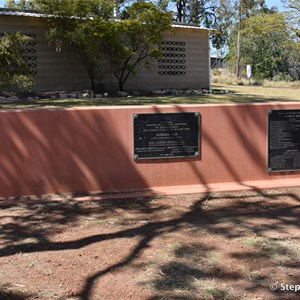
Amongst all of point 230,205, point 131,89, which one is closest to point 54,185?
point 230,205

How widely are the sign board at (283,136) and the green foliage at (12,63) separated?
10905 mm

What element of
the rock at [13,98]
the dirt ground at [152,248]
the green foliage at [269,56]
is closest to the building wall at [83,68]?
the rock at [13,98]

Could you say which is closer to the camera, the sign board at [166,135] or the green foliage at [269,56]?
the sign board at [166,135]

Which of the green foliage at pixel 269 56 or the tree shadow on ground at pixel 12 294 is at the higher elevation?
the green foliage at pixel 269 56

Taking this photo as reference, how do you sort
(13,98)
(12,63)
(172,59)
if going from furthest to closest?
(172,59) → (13,98) → (12,63)

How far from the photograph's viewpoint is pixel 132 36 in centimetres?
1936

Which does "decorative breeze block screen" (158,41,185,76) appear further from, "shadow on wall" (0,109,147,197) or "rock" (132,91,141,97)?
"shadow on wall" (0,109,147,197)

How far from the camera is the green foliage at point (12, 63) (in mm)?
14938

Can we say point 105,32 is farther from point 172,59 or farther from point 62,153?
point 62,153

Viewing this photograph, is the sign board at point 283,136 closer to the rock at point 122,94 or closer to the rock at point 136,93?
the rock at point 122,94

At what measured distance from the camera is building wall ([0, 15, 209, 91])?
18.6 metres

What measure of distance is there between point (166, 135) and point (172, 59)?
54.2 ft

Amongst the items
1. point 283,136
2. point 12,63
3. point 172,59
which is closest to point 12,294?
point 283,136

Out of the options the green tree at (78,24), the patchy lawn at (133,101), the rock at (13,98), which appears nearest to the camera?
the patchy lawn at (133,101)
